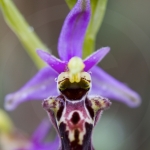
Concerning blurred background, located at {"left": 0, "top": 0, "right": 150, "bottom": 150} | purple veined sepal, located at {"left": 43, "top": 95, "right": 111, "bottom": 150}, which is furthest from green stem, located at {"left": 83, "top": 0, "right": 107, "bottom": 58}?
blurred background, located at {"left": 0, "top": 0, "right": 150, "bottom": 150}

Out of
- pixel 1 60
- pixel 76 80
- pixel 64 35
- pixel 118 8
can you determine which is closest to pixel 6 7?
pixel 64 35

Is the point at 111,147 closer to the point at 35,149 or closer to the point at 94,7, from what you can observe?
the point at 35,149

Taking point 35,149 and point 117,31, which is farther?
point 117,31

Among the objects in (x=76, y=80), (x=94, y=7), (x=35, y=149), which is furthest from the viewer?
(x=35, y=149)

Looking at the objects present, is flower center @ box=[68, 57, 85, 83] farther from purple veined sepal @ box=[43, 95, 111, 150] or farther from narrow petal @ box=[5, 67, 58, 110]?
narrow petal @ box=[5, 67, 58, 110]

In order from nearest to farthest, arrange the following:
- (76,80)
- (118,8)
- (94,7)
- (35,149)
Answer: (76,80) < (94,7) < (35,149) < (118,8)

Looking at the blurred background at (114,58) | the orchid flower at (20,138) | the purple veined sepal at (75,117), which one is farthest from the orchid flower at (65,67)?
the blurred background at (114,58)

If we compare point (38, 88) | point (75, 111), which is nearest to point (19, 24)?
point (38, 88)

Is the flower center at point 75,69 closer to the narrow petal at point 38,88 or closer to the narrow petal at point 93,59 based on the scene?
the narrow petal at point 93,59

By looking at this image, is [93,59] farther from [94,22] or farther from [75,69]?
[94,22]
